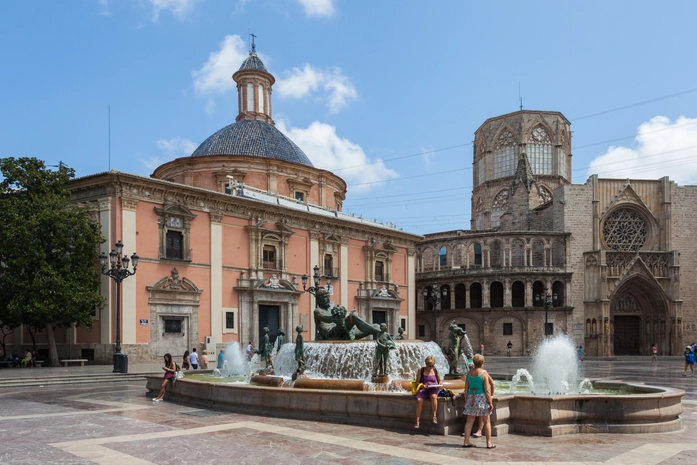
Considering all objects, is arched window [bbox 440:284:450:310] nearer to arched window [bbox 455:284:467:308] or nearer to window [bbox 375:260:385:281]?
arched window [bbox 455:284:467:308]

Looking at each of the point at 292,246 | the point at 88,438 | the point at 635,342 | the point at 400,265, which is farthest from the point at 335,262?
the point at 88,438

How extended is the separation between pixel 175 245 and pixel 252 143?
12520 mm

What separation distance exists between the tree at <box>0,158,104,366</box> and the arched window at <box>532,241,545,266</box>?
31910mm

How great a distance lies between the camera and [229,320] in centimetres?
3092

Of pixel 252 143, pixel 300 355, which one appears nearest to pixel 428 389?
pixel 300 355

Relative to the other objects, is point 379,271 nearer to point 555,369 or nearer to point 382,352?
point 555,369

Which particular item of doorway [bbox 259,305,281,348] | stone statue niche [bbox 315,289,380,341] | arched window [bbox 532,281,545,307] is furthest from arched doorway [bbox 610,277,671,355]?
stone statue niche [bbox 315,289,380,341]

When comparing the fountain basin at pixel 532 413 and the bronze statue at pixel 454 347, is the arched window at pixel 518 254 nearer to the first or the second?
the bronze statue at pixel 454 347

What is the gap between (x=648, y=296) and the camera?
47.2 m

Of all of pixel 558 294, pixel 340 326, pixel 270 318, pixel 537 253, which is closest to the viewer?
pixel 340 326

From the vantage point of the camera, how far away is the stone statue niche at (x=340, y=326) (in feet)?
46.4

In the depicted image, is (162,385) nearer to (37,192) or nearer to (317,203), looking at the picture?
(37,192)

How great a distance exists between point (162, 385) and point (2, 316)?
13559 mm

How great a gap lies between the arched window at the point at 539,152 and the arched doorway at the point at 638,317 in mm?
14404
